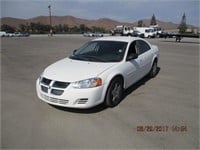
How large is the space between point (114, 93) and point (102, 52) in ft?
4.09

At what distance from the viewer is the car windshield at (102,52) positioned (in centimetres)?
476

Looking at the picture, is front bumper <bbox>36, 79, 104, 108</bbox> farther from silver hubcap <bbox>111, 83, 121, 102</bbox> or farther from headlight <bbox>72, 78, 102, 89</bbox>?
silver hubcap <bbox>111, 83, 121, 102</bbox>

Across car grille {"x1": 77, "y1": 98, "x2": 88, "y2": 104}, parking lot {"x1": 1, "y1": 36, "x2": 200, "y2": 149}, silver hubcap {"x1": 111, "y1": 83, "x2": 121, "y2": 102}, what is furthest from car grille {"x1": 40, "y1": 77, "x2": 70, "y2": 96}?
silver hubcap {"x1": 111, "y1": 83, "x2": 121, "y2": 102}

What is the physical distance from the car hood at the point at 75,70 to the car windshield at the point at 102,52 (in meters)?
0.29

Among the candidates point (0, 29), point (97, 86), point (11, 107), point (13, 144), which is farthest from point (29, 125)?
point (0, 29)

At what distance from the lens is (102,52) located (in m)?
5.07

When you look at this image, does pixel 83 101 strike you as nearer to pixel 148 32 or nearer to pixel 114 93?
pixel 114 93

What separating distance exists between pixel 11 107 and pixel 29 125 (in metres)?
1.03

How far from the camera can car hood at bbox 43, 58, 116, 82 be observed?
3.93 m

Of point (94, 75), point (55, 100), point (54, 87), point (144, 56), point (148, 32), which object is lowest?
point (55, 100)

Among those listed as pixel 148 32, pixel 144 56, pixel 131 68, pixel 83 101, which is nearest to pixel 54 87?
pixel 83 101

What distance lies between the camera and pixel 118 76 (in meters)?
4.39
